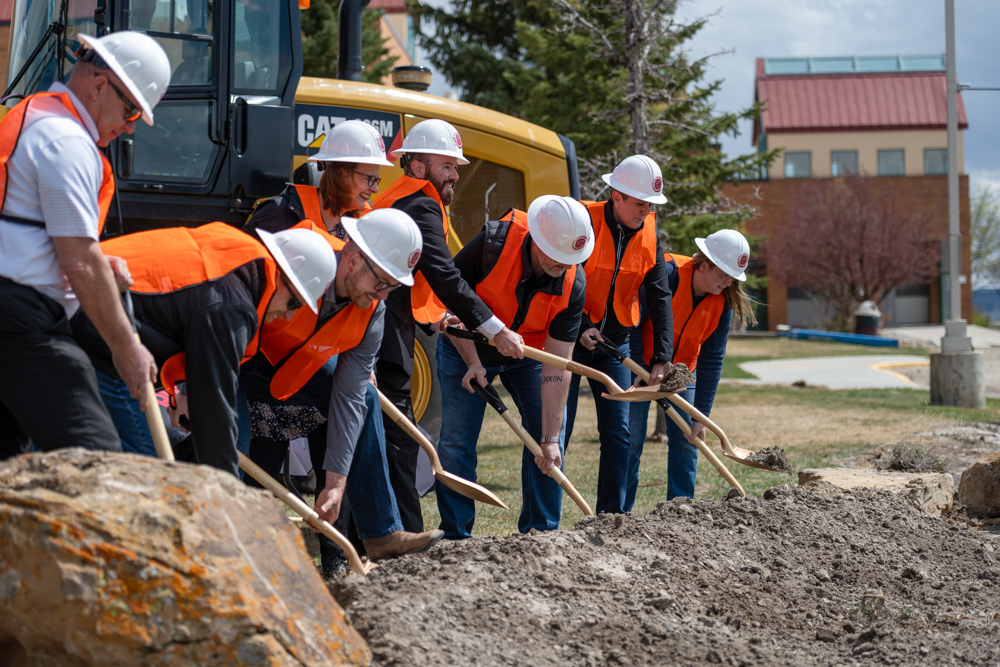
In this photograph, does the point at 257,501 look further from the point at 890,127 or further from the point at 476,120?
the point at 890,127

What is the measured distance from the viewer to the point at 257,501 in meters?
2.70

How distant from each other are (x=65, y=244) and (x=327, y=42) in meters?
14.6

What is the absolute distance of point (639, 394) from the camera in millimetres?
5117

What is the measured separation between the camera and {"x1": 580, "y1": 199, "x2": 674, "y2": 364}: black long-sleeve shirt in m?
5.40

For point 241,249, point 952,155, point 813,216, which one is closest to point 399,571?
point 241,249

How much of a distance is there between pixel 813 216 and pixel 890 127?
818cm

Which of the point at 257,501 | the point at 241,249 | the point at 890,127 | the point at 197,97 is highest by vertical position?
the point at 890,127

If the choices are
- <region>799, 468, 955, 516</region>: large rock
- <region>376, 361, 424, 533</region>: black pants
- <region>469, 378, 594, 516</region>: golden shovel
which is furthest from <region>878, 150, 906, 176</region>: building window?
<region>376, 361, 424, 533</region>: black pants

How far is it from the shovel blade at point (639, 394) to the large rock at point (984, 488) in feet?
6.87

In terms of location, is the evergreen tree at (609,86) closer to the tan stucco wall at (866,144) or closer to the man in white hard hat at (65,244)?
the man in white hard hat at (65,244)

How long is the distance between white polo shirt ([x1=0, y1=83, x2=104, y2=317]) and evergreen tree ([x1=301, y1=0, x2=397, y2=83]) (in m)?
13.7

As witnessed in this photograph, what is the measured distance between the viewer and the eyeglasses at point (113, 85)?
2.87 meters

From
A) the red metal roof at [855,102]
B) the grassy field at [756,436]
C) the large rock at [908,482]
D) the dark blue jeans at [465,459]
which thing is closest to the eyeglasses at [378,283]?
the dark blue jeans at [465,459]

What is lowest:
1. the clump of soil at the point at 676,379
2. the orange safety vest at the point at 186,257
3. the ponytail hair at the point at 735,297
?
the clump of soil at the point at 676,379
